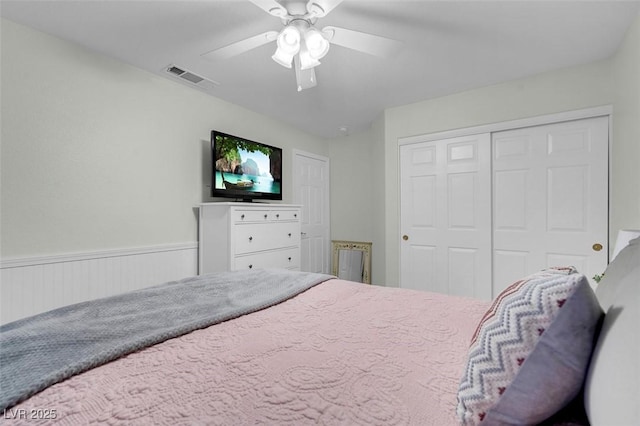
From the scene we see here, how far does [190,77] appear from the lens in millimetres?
2643

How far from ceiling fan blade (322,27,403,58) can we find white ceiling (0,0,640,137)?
0.69 feet

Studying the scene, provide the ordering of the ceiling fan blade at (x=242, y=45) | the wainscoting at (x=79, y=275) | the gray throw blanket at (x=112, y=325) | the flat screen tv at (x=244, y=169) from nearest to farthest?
1. the gray throw blanket at (x=112, y=325)
2. the ceiling fan blade at (x=242, y=45)
3. the wainscoting at (x=79, y=275)
4. the flat screen tv at (x=244, y=169)

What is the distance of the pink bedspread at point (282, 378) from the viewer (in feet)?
2.13

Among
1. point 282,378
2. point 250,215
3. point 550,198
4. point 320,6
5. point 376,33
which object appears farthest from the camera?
point 250,215

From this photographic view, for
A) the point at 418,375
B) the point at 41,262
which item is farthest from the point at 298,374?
the point at 41,262

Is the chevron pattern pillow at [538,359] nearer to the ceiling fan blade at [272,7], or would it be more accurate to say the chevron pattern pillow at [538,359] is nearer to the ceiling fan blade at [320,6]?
the ceiling fan blade at [320,6]

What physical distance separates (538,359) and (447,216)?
2813 millimetres

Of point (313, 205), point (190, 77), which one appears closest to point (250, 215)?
point (190, 77)

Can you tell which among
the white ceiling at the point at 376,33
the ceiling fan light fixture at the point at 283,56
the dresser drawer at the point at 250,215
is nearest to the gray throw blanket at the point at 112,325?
the dresser drawer at the point at 250,215

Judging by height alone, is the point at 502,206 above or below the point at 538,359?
above

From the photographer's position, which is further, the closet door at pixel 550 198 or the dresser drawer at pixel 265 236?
the dresser drawer at pixel 265 236

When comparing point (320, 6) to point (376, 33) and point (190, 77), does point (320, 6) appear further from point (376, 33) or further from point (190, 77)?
point (190, 77)

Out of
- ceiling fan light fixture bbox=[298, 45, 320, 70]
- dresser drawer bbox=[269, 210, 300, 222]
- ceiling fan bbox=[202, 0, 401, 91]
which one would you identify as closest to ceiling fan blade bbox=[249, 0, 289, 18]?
ceiling fan bbox=[202, 0, 401, 91]

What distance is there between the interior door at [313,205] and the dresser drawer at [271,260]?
0.76m
